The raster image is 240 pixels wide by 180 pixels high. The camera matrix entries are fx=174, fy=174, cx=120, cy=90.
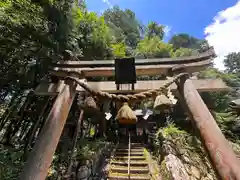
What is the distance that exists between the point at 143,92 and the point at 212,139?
876mm

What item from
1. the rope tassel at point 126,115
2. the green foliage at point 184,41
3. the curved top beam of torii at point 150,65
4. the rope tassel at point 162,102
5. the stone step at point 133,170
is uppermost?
the green foliage at point 184,41

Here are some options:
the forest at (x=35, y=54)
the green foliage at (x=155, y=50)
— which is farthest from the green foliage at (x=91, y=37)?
the green foliage at (x=155, y=50)

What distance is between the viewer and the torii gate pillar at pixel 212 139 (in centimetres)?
162

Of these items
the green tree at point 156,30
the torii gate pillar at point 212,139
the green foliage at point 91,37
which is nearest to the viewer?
the torii gate pillar at point 212,139

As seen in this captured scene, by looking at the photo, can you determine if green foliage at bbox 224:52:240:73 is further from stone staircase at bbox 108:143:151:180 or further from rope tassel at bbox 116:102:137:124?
rope tassel at bbox 116:102:137:124

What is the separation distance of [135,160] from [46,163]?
6.29 meters

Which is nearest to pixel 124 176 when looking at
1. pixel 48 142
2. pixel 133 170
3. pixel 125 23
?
pixel 133 170

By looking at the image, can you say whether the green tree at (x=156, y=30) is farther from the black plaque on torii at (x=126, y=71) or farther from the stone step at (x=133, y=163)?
the black plaque on torii at (x=126, y=71)

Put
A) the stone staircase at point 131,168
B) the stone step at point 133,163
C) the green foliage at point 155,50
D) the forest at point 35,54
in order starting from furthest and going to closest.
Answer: the green foliage at point 155,50 → the stone step at point 133,163 → the stone staircase at point 131,168 → the forest at point 35,54

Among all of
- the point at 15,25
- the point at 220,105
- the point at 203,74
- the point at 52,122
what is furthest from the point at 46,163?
the point at 203,74

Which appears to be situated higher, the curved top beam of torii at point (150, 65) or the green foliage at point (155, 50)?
the green foliage at point (155, 50)

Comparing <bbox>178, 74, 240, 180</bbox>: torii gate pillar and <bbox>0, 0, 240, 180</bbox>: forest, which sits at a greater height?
<bbox>0, 0, 240, 180</bbox>: forest

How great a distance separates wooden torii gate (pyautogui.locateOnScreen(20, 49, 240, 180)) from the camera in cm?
171

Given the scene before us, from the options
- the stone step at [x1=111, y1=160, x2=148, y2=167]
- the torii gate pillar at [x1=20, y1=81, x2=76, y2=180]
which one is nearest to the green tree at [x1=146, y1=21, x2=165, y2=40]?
the stone step at [x1=111, y1=160, x2=148, y2=167]
